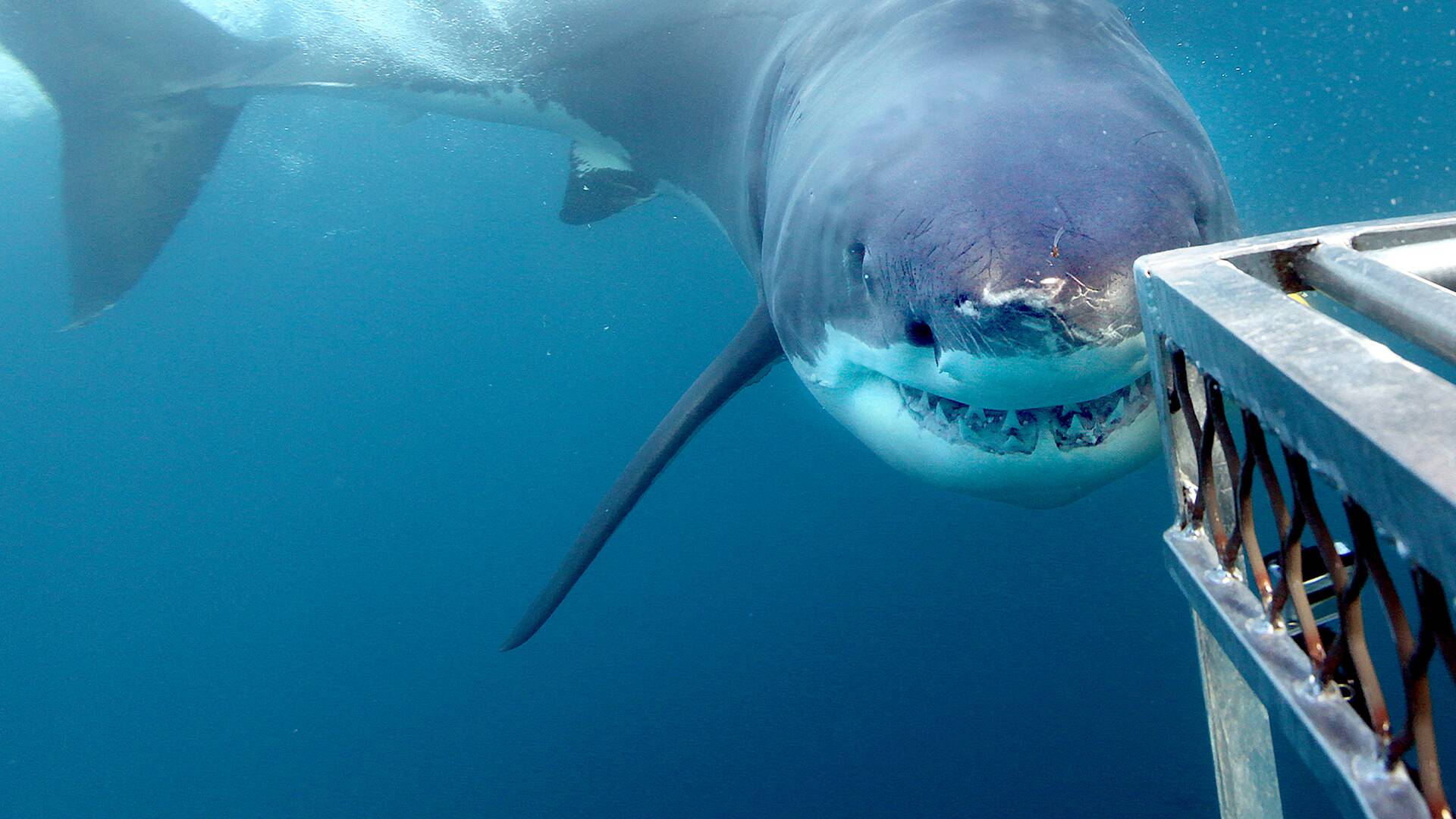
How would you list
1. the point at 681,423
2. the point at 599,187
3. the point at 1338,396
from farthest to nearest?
the point at 599,187
the point at 681,423
the point at 1338,396

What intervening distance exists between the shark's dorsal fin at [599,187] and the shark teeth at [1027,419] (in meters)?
4.83

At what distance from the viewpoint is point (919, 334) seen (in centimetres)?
183

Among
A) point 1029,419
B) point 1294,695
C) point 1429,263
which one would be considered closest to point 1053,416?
point 1029,419

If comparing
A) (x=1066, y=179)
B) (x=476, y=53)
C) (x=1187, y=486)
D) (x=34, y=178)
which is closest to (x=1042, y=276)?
(x=1066, y=179)

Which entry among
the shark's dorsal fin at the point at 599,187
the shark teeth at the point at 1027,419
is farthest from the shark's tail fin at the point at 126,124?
the shark teeth at the point at 1027,419

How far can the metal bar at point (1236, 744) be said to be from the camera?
1.34 meters

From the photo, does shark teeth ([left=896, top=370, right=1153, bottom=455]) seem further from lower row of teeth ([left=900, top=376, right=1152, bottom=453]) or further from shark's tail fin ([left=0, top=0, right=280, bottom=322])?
shark's tail fin ([left=0, top=0, right=280, bottom=322])

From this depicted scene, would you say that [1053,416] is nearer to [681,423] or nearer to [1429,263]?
[1429,263]

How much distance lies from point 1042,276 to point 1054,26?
46.2 inches

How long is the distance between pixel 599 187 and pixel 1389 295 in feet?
21.1

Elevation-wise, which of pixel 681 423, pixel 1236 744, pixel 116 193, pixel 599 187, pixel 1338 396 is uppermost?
pixel 1338 396

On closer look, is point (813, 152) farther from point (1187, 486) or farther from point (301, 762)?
point (301, 762)

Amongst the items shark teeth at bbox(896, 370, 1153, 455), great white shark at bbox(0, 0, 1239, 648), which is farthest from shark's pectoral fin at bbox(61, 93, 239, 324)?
shark teeth at bbox(896, 370, 1153, 455)

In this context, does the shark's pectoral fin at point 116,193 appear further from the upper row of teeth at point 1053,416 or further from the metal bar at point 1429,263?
the metal bar at point 1429,263
